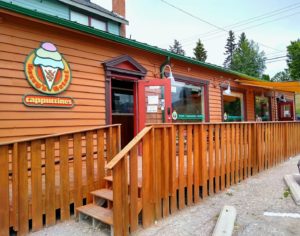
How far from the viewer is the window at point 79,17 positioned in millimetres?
10477

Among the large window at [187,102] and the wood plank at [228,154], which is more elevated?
the large window at [187,102]

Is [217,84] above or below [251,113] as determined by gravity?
above

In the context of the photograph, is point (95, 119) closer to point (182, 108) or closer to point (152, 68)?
point (152, 68)

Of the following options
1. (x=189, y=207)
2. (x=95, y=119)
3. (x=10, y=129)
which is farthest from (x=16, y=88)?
(x=189, y=207)

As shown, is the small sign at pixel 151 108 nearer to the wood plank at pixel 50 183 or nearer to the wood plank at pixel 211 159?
the wood plank at pixel 211 159

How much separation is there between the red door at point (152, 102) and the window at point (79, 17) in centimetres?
618

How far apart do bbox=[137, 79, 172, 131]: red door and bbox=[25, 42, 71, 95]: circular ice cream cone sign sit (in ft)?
5.90

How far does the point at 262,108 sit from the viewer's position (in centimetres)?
1175

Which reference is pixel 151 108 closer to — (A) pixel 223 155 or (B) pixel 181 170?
(A) pixel 223 155

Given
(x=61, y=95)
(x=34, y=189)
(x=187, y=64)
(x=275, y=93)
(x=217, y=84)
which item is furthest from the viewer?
(x=275, y=93)

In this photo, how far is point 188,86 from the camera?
7.57m

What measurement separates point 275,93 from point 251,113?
2987mm

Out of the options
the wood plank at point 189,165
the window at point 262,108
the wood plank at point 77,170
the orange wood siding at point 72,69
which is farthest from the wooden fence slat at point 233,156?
the window at point 262,108

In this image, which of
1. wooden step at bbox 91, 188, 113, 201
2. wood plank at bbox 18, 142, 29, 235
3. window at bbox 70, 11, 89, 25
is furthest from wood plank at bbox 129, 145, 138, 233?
window at bbox 70, 11, 89, 25
